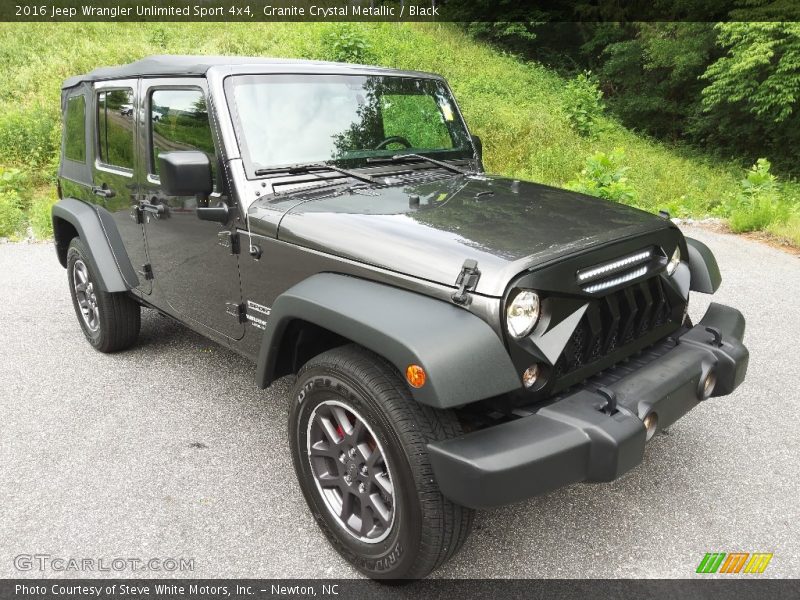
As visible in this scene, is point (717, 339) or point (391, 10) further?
point (391, 10)

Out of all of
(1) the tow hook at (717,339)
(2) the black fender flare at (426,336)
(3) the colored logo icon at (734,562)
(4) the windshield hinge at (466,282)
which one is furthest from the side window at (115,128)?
(3) the colored logo icon at (734,562)

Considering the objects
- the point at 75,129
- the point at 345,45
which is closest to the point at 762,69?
the point at 345,45

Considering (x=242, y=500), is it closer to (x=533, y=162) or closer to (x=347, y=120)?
(x=347, y=120)

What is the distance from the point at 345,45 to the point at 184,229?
13.1m

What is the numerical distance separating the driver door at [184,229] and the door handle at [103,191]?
504 mm

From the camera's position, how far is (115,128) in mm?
4043

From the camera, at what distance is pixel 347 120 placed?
3307mm

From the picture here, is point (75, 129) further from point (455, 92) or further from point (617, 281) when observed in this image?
point (455, 92)

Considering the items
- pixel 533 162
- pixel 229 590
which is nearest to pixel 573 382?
pixel 229 590

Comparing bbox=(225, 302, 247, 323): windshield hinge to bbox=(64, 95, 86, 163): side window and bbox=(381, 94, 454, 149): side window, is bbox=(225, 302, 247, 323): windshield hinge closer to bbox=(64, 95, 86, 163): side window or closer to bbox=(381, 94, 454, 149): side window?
bbox=(381, 94, 454, 149): side window

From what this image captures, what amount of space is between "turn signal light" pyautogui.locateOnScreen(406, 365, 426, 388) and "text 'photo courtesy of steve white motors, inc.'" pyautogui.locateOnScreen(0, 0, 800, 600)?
11mm

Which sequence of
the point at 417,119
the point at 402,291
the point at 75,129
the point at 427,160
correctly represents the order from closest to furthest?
the point at 402,291, the point at 427,160, the point at 417,119, the point at 75,129

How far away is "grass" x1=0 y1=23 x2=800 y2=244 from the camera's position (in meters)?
11.8

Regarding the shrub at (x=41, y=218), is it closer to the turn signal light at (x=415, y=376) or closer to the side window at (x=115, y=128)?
the side window at (x=115, y=128)
